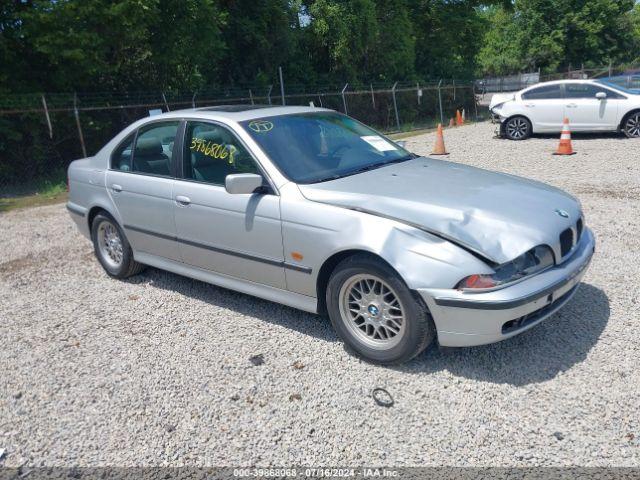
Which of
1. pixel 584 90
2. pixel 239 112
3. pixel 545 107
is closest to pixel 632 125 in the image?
pixel 584 90

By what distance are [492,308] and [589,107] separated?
12331mm

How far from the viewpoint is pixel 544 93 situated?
14.2 meters

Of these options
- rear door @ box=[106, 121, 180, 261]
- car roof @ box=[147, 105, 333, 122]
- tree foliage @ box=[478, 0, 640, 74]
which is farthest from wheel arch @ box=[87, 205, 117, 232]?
tree foliage @ box=[478, 0, 640, 74]

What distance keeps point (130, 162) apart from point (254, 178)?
74.9 inches

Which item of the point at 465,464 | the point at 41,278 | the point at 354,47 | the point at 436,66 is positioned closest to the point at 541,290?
the point at 465,464

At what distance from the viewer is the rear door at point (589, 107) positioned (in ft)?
44.5

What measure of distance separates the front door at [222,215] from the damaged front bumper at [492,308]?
1.27 metres

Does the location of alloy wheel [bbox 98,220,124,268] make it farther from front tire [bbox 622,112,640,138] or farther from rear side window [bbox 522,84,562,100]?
front tire [bbox 622,112,640,138]

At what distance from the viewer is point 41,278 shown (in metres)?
6.04

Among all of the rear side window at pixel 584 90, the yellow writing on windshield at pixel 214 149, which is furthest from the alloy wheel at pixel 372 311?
the rear side window at pixel 584 90

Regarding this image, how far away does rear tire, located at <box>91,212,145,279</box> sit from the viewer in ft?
18.1

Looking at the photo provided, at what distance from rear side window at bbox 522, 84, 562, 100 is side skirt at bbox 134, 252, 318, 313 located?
478 inches

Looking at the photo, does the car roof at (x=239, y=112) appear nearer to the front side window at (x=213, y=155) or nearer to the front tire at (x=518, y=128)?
the front side window at (x=213, y=155)

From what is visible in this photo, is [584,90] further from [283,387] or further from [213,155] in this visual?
[283,387]
